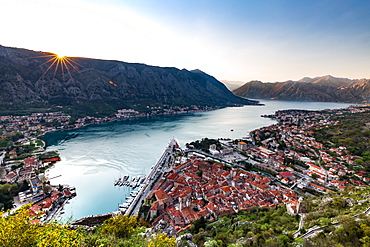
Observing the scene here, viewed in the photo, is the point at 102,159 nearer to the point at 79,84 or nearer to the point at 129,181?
the point at 129,181

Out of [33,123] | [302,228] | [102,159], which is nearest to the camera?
[302,228]

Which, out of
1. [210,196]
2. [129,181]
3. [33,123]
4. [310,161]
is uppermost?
[33,123]

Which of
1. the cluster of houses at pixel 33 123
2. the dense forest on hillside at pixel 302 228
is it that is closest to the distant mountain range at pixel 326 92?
the dense forest on hillside at pixel 302 228

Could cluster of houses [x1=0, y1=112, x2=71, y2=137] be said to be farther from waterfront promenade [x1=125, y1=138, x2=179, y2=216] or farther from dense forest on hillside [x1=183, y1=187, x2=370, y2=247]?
dense forest on hillside [x1=183, y1=187, x2=370, y2=247]

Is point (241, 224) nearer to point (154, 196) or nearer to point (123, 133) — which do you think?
point (154, 196)

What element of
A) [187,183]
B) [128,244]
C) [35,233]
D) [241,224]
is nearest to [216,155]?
[187,183]

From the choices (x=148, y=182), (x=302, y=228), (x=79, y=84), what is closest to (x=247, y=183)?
(x=148, y=182)

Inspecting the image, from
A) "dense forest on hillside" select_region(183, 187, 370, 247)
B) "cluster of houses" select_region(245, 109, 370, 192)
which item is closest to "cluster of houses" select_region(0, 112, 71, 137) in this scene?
"dense forest on hillside" select_region(183, 187, 370, 247)
